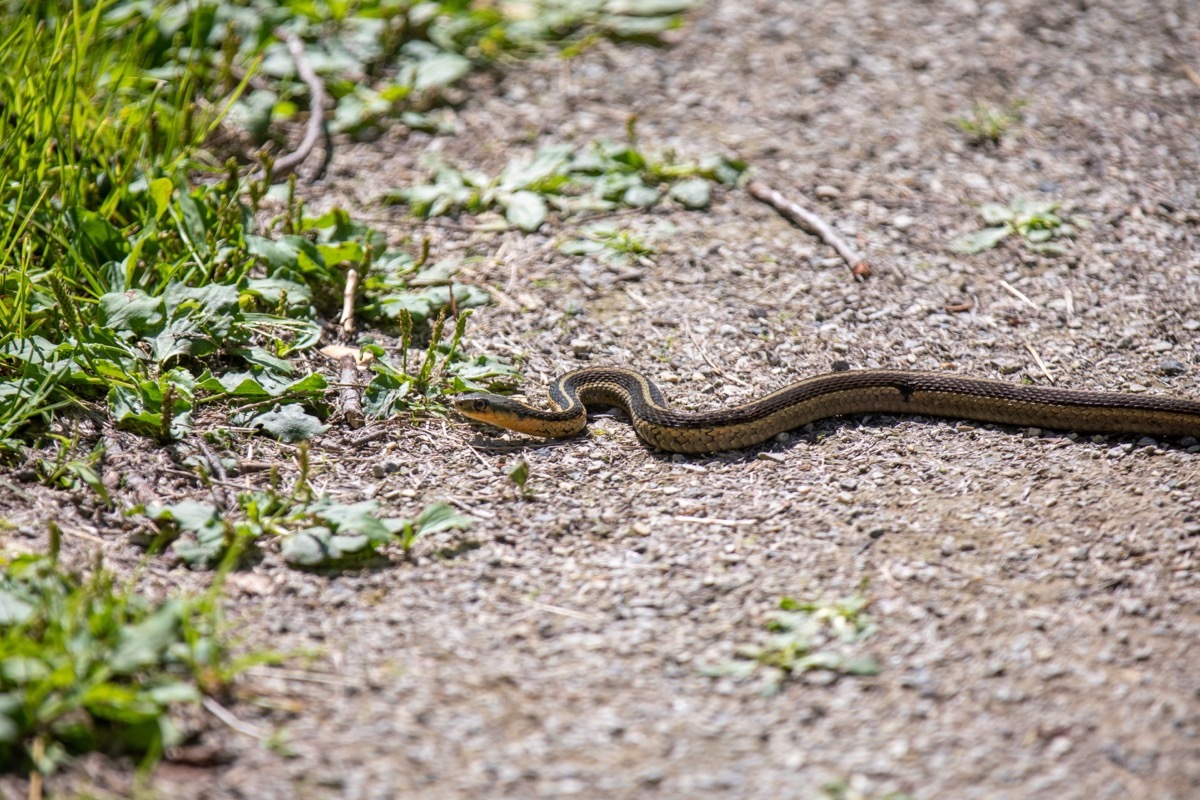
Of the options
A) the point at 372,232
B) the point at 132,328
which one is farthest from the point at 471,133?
the point at 132,328

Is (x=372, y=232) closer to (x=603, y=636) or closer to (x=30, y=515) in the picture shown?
(x=30, y=515)

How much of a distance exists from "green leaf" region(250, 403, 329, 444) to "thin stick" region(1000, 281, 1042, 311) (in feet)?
17.3

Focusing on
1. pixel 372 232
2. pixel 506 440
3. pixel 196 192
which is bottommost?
pixel 506 440

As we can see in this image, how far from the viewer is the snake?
21.8 ft

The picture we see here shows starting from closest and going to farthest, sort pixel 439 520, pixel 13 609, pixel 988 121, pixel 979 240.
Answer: pixel 13 609 → pixel 439 520 → pixel 979 240 → pixel 988 121

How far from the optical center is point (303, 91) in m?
10.4

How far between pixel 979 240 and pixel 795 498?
3.68 metres

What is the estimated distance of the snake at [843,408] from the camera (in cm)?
664

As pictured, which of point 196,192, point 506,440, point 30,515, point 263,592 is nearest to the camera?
point 263,592

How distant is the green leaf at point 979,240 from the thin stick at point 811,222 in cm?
87

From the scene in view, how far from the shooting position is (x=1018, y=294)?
817 cm

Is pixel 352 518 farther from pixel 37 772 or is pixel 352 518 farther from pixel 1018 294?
pixel 1018 294

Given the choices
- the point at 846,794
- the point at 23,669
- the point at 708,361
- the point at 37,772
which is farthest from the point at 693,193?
the point at 37,772

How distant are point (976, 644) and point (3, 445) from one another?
5408 millimetres
